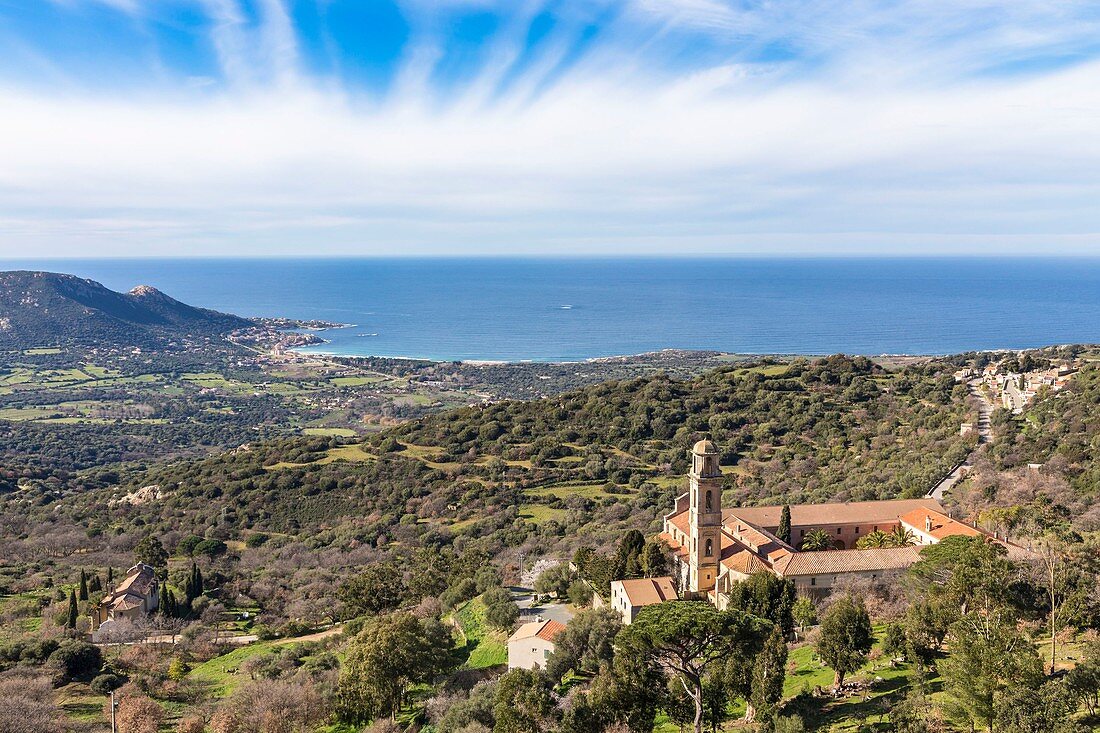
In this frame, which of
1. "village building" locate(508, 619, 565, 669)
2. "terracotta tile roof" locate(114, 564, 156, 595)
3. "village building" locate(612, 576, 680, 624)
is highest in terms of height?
"village building" locate(612, 576, 680, 624)

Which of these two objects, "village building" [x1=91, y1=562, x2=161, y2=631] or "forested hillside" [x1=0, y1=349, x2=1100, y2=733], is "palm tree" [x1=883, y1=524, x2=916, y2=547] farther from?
"village building" [x1=91, y1=562, x2=161, y2=631]

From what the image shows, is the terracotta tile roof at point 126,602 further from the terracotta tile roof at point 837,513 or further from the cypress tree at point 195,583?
the terracotta tile roof at point 837,513

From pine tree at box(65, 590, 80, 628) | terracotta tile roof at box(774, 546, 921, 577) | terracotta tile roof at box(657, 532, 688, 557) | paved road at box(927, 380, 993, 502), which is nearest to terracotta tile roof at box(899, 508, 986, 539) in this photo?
terracotta tile roof at box(774, 546, 921, 577)

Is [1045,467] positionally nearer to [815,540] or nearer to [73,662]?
[815,540]

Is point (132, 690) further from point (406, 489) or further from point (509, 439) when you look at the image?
point (509, 439)

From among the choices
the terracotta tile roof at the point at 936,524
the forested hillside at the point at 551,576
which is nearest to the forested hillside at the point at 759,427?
the forested hillside at the point at 551,576

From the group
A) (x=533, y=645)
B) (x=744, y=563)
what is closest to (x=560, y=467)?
(x=744, y=563)

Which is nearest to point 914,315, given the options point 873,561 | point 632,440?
point 632,440
